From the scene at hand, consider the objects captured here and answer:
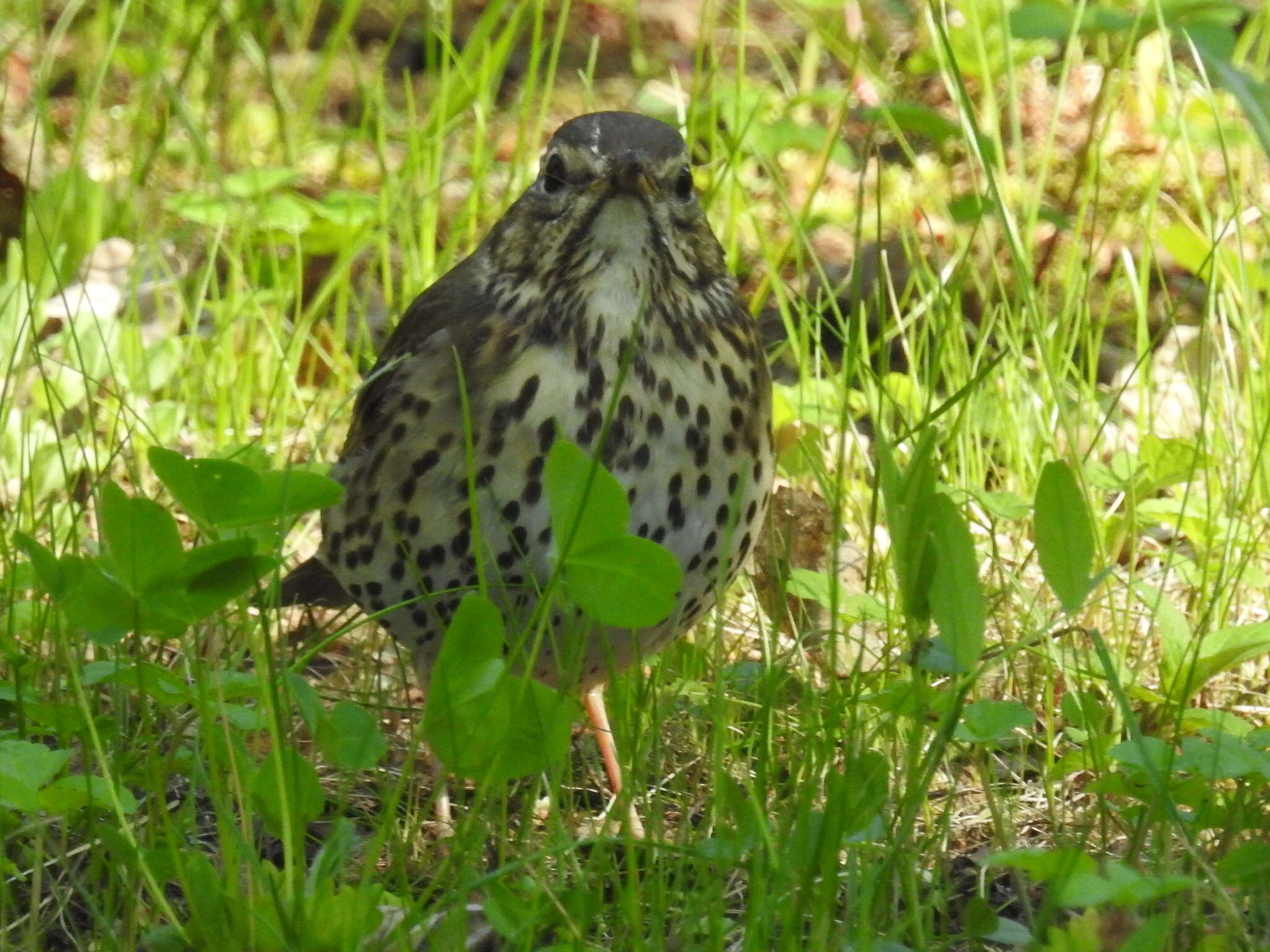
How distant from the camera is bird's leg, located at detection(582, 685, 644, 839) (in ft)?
9.23

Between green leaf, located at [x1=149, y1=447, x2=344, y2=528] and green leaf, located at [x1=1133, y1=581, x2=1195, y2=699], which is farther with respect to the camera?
green leaf, located at [x1=1133, y1=581, x2=1195, y2=699]

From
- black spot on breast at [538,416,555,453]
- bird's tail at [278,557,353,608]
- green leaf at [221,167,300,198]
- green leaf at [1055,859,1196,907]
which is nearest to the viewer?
green leaf at [1055,859,1196,907]

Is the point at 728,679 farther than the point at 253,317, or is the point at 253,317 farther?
the point at 253,317

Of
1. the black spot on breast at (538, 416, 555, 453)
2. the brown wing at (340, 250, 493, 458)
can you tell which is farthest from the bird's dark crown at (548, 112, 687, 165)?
the black spot on breast at (538, 416, 555, 453)

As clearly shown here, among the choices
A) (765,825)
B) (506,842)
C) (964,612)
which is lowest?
(506,842)

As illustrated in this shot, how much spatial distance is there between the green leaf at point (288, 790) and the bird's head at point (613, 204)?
3.14 ft

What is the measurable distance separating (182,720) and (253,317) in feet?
5.64

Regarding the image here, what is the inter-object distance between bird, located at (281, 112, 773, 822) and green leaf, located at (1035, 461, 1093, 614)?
480mm

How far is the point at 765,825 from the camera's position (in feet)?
6.73

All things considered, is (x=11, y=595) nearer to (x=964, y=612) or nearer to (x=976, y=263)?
(x=964, y=612)

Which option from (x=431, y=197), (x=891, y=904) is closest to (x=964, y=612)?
(x=891, y=904)

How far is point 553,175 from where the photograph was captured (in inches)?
111

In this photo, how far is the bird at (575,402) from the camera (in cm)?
266

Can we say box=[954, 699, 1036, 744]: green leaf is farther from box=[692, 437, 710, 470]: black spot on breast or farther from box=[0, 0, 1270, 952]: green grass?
box=[692, 437, 710, 470]: black spot on breast
